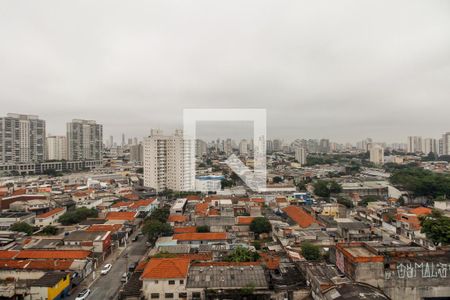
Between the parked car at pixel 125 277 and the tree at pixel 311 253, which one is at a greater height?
the tree at pixel 311 253

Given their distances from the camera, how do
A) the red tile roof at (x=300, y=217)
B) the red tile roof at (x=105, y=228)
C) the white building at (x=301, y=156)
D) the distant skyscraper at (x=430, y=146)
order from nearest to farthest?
the red tile roof at (x=105, y=228) → the red tile roof at (x=300, y=217) → the white building at (x=301, y=156) → the distant skyscraper at (x=430, y=146)

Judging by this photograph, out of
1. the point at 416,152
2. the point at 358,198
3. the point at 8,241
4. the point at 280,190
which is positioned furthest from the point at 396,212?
the point at 416,152

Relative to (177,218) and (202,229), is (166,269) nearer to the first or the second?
(202,229)

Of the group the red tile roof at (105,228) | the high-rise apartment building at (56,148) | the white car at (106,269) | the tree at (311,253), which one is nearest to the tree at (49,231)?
the red tile roof at (105,228)

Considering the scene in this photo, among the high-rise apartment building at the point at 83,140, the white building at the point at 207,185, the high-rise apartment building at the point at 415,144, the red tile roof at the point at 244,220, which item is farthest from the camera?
the high-rise apartment building at the point at 415,144

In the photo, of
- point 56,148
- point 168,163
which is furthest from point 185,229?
point 56,148

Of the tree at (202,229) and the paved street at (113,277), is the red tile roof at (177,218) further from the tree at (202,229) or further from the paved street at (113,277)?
the paved street at (113,277)
